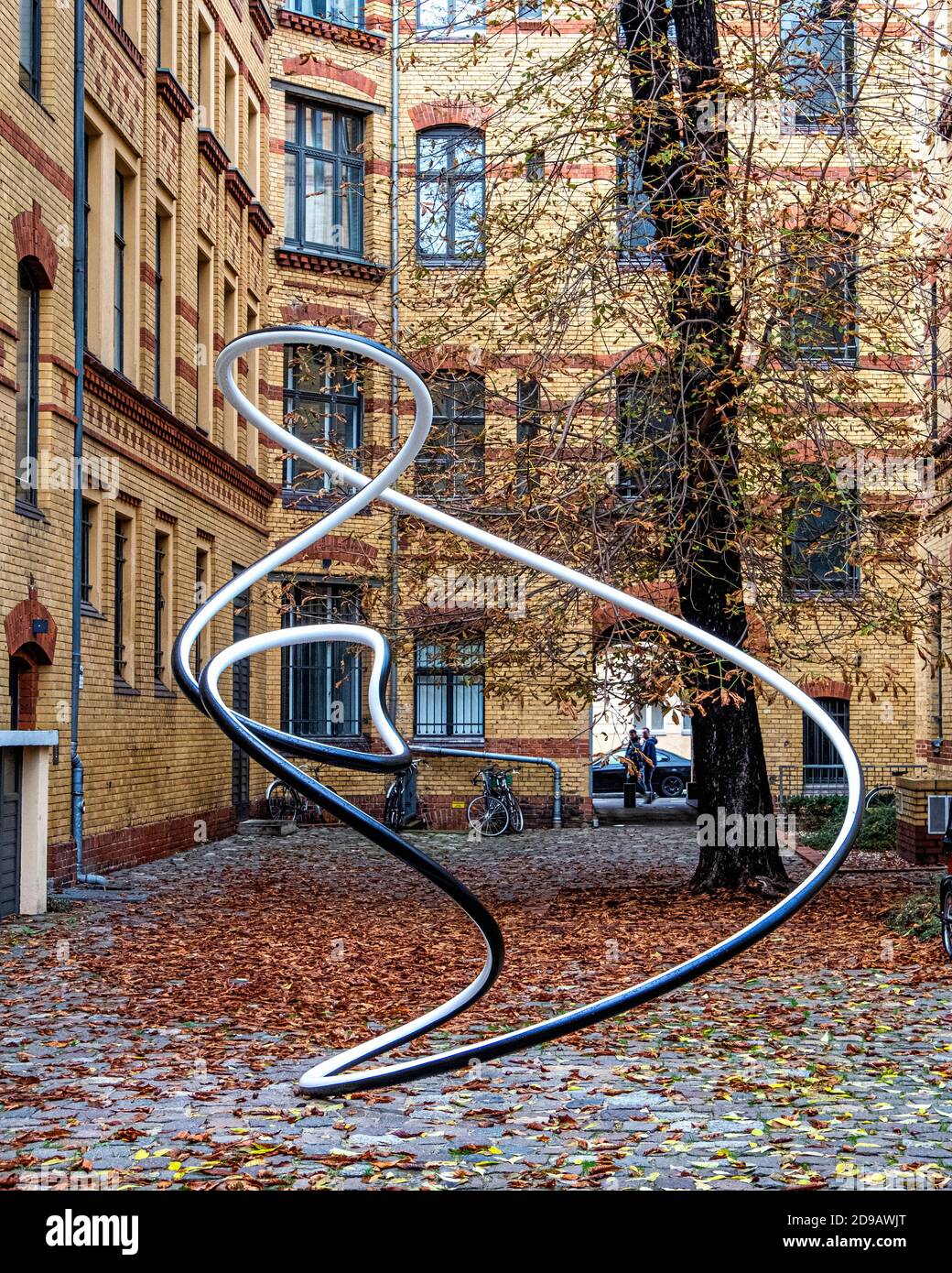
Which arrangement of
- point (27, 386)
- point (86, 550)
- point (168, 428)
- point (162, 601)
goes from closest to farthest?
point (27, 386)
point (86, 550)
point (168, 428)
point (162, 601)

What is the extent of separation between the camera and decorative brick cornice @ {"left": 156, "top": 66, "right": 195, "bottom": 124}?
22.0 metres

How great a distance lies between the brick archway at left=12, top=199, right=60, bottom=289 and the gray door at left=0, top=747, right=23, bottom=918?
17.6 ft

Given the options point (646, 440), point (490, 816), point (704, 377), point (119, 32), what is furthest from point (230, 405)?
point (704, 377)

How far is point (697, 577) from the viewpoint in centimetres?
1597

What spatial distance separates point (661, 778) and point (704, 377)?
2627cm

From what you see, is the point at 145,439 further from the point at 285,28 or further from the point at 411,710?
the point at 285,28

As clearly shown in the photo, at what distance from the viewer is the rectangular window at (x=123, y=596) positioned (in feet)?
67.9

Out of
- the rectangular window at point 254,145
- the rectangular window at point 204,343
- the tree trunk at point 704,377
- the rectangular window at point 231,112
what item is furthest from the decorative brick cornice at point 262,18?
the tree trunk at point 704,377

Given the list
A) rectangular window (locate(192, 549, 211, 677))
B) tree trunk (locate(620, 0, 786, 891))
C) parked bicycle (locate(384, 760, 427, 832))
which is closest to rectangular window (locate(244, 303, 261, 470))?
rectangular window (locate(192, 549, 211, 677))

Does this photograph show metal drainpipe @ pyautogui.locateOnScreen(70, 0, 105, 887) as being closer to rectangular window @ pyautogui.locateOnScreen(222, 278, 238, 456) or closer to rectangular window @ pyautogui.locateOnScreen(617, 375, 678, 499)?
rectangular window @ pyautogui.locateOnScreen(617, 375, 678, 499)

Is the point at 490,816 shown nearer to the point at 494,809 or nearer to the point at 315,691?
the point at 494,809

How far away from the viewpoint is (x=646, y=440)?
1588 centimetres

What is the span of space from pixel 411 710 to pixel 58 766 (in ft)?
44.0

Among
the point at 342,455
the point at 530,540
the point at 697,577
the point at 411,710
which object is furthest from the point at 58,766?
the point at 411,710
